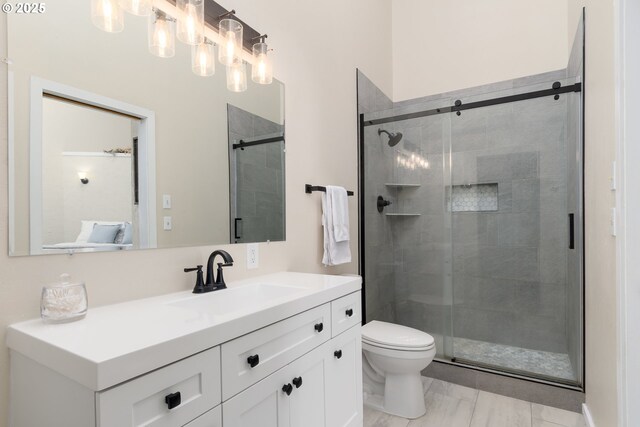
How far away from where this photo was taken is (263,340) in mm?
1001

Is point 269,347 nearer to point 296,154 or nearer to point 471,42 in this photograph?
point 296,154

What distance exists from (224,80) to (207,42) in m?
0.16

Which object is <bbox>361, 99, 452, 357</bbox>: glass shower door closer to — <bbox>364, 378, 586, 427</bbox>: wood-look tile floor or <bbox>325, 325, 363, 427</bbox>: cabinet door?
<bbox>364, 378, 586, 427</bbox>: wood-look tile floor

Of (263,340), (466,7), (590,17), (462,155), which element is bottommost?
(263,340)

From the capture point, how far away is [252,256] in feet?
5.41

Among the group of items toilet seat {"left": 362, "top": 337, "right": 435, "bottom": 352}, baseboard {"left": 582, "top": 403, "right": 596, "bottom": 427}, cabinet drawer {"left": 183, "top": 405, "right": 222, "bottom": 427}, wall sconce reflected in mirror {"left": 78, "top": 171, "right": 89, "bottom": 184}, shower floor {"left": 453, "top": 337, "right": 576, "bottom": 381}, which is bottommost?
baseboard {"left": 582, "top": 403, "right": 596, "bottom": 427}

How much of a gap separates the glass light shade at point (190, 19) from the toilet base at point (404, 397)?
2.05m

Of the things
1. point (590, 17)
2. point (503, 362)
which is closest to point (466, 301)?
point (503, 362)

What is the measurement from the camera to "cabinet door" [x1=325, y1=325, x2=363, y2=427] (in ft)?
4.45

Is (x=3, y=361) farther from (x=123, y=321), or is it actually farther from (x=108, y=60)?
(x=108, y=60)

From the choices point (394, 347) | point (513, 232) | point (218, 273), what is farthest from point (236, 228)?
point (513, 232)

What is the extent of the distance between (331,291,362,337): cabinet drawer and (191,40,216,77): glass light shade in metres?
1.11

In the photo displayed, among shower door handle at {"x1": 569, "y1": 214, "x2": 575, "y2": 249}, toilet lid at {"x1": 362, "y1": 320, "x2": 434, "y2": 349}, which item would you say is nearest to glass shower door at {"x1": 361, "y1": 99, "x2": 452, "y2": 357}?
toilet lid at {"x1": 362, "y1": 320, "x2": 434, "y2": 349}

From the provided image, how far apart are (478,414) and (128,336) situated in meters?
2.09
